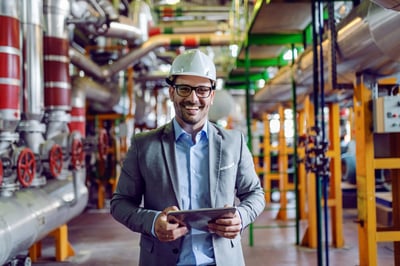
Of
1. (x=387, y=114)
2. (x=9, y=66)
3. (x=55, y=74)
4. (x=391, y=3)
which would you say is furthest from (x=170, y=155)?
(x=55, y=74)

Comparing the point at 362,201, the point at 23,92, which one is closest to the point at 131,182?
the point at 362,201

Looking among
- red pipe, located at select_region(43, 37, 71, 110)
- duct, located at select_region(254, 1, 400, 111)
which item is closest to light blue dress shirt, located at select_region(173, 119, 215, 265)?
duct, located at select_region(254, 1, 400, 111)

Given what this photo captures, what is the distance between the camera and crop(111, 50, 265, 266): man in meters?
1.65

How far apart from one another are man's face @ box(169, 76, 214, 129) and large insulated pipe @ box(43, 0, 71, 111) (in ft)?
11.3

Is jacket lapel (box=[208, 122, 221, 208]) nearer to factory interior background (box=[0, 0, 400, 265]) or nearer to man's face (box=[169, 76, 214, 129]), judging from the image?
man's face (box=[169, 76, 214, 129])

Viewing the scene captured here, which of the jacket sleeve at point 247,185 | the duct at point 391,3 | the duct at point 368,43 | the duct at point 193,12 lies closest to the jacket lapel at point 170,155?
the jacket sleeve at point 247,185

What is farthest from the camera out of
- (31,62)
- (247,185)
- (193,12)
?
(193,12)

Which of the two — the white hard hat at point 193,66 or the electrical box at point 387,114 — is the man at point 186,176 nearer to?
the white hard hat at point 193,66

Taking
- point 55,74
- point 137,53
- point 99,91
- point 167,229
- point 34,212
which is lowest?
point 34,212

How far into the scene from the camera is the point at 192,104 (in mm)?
1663

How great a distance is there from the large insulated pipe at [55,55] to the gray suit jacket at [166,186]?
3326mm

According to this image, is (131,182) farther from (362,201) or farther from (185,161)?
(362,201)

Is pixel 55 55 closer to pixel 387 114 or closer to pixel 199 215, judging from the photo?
pixel 387 114

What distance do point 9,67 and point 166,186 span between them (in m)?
2.46
